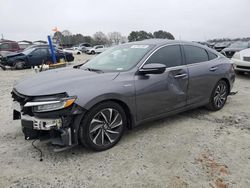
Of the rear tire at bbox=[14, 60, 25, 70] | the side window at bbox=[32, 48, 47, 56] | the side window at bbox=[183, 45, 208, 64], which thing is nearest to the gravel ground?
the side window at bbox=[183, 45, 208, 64]

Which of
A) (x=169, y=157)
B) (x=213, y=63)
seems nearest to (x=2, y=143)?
(x=169, y=157)

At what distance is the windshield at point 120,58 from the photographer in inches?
142

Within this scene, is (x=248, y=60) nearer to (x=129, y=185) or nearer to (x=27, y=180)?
(x=129, y=185)

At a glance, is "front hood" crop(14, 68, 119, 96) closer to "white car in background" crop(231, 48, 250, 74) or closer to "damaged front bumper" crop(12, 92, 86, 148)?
"damaged front bumper" crop(12, 92, 86, 148)

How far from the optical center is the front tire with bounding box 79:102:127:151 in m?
2.96

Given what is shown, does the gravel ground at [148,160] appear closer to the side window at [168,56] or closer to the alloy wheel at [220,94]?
the alloy wheel at [220,94]

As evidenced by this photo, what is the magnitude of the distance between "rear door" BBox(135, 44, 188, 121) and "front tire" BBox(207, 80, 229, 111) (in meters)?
0.95

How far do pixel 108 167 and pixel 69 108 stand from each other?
0.87 metres

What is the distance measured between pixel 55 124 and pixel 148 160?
1251 millimetres

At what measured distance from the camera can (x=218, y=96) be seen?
480cm

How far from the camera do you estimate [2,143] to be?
3479 mm

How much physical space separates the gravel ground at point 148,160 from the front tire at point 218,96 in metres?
0.64

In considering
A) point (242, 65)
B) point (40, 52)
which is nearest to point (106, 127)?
point (242, 65)

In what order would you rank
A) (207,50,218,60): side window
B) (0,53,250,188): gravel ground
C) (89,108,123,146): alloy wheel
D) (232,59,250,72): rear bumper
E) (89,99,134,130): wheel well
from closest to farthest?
(0,53,250,188): gravel ground, (89,108,123,146): alloy wheel, (89,99,134,130): wheel well, (207,50,218,60): side window, (232,59,250,72): rear bumper
